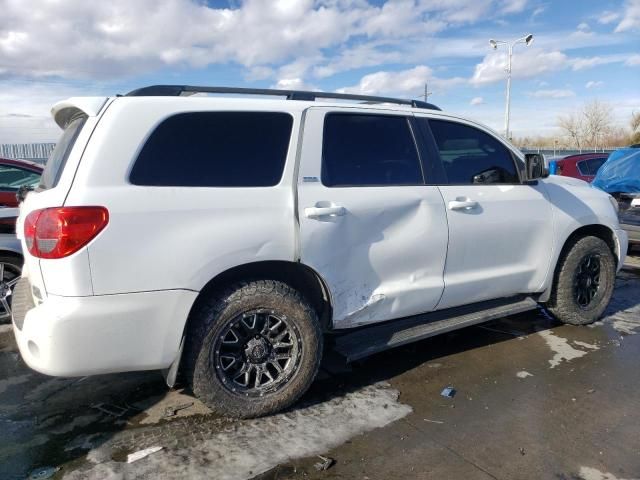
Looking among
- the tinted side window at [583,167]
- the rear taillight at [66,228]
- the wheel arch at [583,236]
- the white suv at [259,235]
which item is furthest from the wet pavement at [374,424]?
the tinted side window at [583,167]

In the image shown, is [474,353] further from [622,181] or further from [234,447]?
[622,181]

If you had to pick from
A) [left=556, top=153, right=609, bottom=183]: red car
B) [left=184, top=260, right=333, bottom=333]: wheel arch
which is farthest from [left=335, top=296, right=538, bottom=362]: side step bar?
[left=556, top=153, right=609, bottom=183]: red car

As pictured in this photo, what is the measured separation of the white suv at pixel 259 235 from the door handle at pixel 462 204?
1 cm

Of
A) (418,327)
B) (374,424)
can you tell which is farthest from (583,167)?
Result: (374,424)

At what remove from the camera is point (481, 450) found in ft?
9.69

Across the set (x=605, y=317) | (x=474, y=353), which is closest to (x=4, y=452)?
(x=474, y=353)

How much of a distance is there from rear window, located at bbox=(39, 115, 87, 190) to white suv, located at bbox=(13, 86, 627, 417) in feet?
0.08

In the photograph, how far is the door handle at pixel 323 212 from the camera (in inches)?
126

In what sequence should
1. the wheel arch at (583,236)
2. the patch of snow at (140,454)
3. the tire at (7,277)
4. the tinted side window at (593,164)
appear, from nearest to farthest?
1. the patch of snow at (140,454)
2. the wheel arch at (583,236)
3. the tire at (7,277)
4. the tinted side window at (593,164)

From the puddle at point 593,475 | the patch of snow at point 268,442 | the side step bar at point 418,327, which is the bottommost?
the puddle at point 593,475

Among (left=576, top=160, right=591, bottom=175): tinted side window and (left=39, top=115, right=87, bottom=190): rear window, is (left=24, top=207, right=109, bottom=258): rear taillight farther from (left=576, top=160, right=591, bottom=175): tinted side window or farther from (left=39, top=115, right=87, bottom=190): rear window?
(left=576, top=160, right=591, bottom=175): tinted side window

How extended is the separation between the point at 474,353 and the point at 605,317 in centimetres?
178

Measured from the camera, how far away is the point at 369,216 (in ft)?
11.3

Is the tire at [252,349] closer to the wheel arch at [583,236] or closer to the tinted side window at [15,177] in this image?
the wheel arch at [583,236]
